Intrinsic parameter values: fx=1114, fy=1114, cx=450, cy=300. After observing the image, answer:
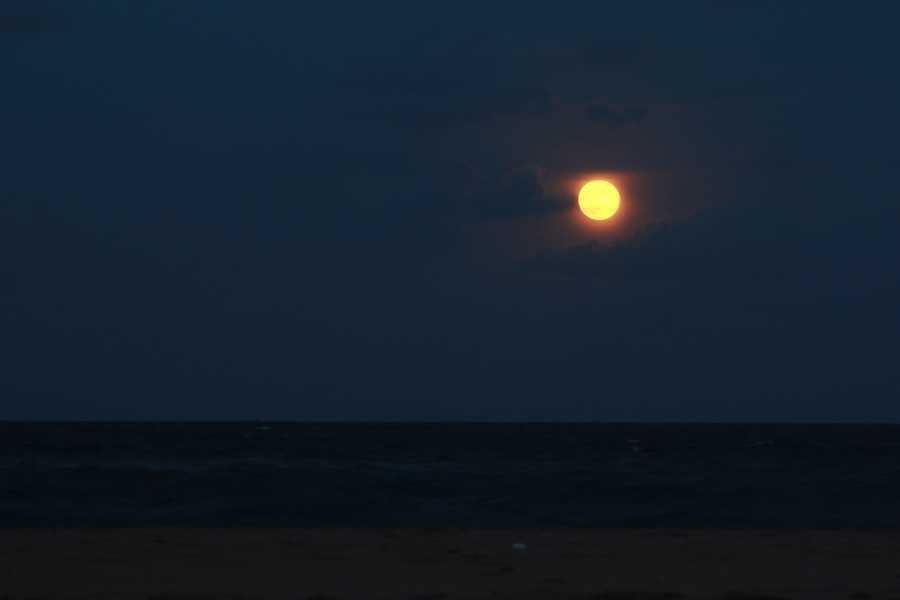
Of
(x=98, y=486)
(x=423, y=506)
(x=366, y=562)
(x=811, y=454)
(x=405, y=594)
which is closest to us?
(x=405, y=594)

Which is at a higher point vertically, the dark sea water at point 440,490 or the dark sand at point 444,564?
the dark sea water at point 440,490

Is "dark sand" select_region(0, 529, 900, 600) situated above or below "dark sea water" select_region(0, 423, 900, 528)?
below

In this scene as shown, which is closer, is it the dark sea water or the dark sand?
the dark sand

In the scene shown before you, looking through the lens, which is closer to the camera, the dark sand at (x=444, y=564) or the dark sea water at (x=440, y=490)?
the dark sand at (x=444, y=564)

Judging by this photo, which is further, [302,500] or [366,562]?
[302,500]

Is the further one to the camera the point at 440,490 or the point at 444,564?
the point at 440,490

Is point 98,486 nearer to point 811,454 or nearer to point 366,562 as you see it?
point 366,562

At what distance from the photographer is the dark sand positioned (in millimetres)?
10961

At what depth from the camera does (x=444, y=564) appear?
12.9 m

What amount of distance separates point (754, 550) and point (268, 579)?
6.33m

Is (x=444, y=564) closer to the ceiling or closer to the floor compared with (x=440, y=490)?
closer to the floor

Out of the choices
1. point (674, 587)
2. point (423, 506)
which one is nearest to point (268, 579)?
point (674, 587)

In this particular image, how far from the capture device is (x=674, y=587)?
37.0 feet

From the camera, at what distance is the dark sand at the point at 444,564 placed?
10961 mm
